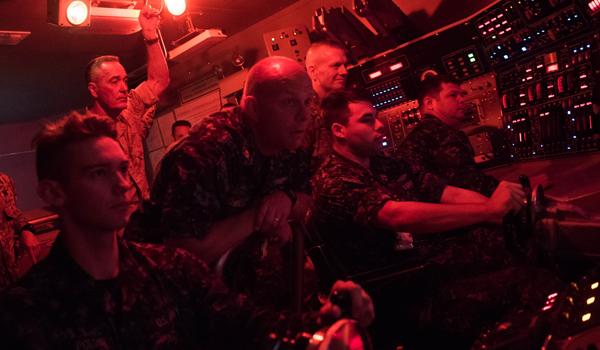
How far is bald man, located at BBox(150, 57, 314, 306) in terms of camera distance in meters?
1.54

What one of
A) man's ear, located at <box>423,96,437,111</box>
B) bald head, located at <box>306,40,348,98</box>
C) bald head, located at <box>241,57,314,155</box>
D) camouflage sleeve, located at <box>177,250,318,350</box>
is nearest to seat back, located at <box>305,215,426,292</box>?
bald head, located at <box>241,57,314,155</box>

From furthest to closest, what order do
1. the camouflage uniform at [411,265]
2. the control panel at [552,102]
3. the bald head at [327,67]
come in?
the bald head at [327,67], the control panel at [552,102], the camouflage uniform at [411,265]

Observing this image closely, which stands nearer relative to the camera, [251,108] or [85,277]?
[85,277]

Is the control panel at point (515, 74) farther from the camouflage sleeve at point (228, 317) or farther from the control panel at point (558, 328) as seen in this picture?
the camouflage sleeve at point (228, 317)

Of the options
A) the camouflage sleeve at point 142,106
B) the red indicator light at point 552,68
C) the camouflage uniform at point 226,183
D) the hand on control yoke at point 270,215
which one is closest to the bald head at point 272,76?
the camouflage uniform at point 226,183

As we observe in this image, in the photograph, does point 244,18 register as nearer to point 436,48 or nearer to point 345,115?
point 436,48

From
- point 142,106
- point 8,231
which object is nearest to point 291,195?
point 142,106

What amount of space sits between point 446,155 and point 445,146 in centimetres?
7

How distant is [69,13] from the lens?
155 inches

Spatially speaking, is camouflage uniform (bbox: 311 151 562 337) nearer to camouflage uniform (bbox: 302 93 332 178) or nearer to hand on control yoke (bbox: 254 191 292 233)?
camouflage uniform (bbox: 302 93 332 178)

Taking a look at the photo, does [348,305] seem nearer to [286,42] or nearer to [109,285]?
[109,285]

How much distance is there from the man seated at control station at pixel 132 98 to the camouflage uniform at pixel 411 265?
1266 mm

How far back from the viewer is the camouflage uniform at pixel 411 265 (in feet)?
6.23

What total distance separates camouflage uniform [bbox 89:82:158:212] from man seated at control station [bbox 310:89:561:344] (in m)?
1.76
